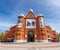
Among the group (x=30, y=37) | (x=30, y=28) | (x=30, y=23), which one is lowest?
(x=30, y=37)

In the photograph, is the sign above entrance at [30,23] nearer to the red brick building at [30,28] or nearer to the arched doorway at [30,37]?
the red brick building at [30,28]

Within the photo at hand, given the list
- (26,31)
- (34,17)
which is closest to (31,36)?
(26,31)

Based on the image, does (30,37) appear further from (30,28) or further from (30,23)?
(30,23)

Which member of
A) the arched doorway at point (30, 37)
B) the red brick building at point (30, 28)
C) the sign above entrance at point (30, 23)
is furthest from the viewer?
the arched doorway at point (30, 37)

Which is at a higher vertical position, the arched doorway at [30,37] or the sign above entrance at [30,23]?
the sign above entrance at [30,23]

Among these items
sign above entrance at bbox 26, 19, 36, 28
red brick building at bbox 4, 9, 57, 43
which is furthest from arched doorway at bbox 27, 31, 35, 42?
sign above entrance at bbox 26, 19, 36, 28

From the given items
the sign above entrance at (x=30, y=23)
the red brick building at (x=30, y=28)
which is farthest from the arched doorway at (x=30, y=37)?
the sign above entrance at (x=30, y=23)

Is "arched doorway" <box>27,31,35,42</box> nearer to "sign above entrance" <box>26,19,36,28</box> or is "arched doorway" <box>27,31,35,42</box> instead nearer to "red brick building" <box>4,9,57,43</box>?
"red brick building" <box>4,9,57,43</box>

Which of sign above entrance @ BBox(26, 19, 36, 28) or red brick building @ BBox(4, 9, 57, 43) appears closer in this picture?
red brick building @ BBox(4, 9, 57, 43)

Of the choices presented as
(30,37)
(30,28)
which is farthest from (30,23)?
(30,37)

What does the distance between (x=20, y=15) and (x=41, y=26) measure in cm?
868

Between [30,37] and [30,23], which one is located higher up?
[30,23]

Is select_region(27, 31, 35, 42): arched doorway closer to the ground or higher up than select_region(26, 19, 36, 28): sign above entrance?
closer to the ground

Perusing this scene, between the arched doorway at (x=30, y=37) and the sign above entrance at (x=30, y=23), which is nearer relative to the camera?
the sign above entrance at (x=30, y=23)
